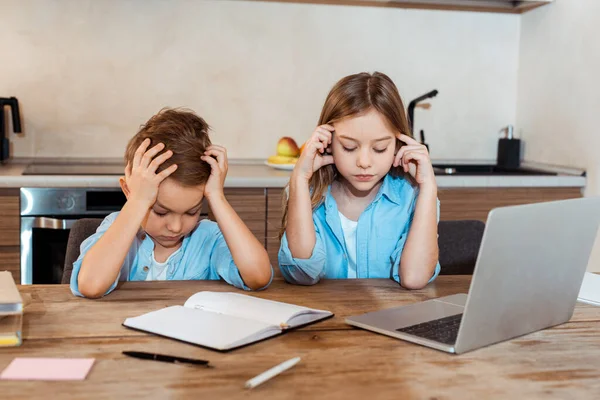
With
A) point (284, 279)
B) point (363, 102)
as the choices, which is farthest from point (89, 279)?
point (363, 102)

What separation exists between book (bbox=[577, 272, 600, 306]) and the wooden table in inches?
4.0

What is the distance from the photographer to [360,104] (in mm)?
1645

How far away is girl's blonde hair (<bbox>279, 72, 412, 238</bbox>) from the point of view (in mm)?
1648

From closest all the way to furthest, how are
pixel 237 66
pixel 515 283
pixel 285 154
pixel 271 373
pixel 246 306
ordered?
pixel 271 373 → pixel 515 283 → pixel 246 306 → pixel 285 154 → pixel 237 66

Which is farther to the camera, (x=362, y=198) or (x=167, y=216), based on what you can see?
(x=362, y=198)

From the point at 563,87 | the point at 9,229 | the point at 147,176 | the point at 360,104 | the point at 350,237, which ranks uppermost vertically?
the point at 563,87

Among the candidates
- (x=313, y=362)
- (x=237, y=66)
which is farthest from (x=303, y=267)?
(x=237, y=66)

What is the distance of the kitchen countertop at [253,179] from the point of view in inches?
99.9

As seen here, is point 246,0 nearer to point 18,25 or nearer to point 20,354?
point 18,25

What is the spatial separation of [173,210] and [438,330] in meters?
0.60

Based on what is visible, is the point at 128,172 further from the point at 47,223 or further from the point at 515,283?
the point at 47,223

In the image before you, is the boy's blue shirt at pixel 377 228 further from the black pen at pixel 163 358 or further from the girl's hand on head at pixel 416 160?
the black pen at pixel 163 358

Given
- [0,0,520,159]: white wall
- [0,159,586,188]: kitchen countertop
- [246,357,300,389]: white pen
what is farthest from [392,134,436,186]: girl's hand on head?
[0,0,520,159]: white wall

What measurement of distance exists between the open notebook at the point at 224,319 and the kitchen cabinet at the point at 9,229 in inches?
56.7
